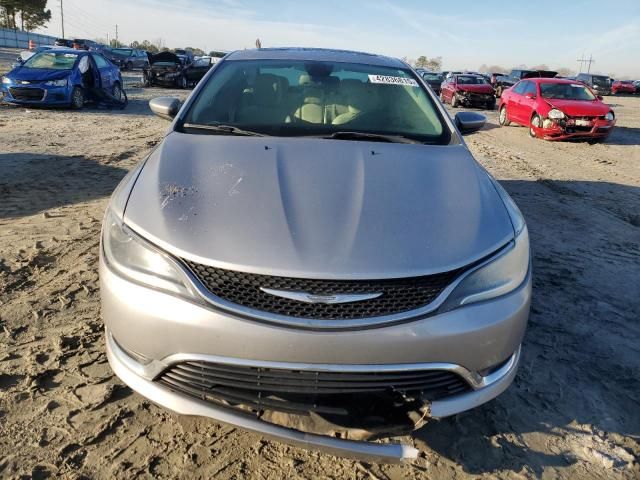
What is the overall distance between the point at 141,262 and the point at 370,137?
153 cm

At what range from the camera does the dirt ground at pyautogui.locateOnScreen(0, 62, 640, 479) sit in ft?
6.78

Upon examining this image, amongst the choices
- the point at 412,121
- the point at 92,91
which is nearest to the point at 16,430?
the point at 412,121

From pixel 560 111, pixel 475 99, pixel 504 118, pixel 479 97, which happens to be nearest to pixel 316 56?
pixel 560 111

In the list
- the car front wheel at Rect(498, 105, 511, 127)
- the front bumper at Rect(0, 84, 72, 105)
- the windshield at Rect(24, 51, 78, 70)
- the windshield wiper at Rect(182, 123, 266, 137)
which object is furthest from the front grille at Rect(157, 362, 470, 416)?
the car front wheel at Rect(498, 105, 511, 127)

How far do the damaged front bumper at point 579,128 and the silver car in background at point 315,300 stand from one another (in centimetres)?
1070

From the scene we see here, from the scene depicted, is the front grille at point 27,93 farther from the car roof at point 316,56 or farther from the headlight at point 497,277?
the headlight at point 497,277

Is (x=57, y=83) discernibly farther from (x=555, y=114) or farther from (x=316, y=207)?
(x=316, y=207)

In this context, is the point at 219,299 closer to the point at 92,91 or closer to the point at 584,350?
the point at 584,350

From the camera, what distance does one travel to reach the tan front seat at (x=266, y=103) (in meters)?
3.05

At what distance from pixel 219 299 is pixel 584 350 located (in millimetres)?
2268

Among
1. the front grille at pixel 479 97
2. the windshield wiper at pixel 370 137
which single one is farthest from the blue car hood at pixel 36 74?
the front grille at pixel 479 97

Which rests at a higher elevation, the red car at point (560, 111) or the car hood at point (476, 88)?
the car hood at point (476, 88)

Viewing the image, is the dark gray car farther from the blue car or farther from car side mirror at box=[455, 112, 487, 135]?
car side mirror at box=[455, 112, 487, 135]

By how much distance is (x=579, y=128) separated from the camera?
11.5 metres
